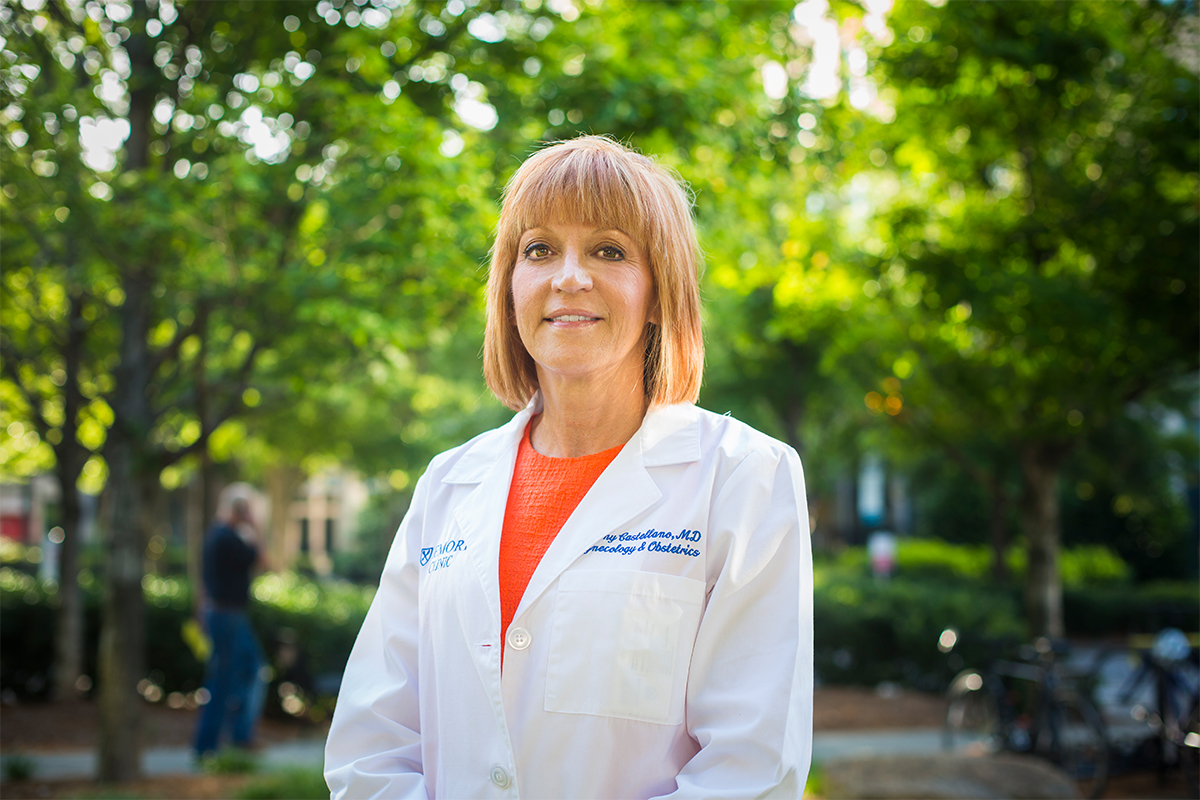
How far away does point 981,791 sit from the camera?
5.91 m

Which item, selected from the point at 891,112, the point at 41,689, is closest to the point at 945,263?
the point at 891,112

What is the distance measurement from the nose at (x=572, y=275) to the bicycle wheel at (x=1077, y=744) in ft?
21.6

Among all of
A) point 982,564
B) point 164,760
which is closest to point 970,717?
point 164,760

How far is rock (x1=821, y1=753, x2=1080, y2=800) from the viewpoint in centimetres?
588

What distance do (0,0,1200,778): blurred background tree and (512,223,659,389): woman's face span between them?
327 cm

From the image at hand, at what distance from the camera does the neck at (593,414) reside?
1.98 metres

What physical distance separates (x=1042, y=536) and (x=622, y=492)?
326 inches

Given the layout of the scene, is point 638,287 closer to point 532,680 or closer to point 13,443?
point 532,680

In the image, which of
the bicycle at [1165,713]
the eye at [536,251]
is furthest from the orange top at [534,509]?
the bicycle at [1165,713]

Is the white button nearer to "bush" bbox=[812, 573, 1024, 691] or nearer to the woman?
the woman

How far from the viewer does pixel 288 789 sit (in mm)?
6184

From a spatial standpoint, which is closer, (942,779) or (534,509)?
(534,509)

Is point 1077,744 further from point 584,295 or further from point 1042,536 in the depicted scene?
point 584,295

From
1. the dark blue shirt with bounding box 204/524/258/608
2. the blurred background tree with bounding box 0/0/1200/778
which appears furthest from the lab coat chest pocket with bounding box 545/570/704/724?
the dark blue shirt with bounding box 204/524/258/608
